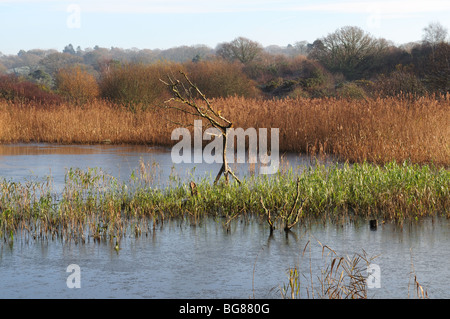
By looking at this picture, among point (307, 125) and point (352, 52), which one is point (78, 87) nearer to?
point (307, 125)

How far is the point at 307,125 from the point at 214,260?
8597mm

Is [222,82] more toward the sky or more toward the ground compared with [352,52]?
more toward the ground

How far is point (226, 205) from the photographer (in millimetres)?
7617

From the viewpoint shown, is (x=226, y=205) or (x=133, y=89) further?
(x=133, y=89)

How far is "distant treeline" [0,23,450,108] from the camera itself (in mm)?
20250

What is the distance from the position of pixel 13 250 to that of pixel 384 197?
173 inches

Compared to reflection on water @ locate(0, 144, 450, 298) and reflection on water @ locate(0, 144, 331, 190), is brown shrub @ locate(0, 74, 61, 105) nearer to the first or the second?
reflection on water @ locate(0, 144, 331, 190)

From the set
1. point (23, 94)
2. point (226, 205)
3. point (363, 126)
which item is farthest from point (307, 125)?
point (23, 94)

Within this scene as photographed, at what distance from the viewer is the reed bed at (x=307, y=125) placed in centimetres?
1148

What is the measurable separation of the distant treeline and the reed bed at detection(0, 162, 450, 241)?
27.8ft

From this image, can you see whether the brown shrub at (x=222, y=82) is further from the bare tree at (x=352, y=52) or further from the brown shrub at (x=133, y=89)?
the bare tree at (x=352, y=52)

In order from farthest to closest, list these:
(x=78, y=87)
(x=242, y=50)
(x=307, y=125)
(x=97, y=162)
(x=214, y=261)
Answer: (x=242, y=50), (x=78, y=87), (x=307, y=125), (x=97, y=162), (x=214, y=261)

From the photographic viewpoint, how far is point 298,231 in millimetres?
6688

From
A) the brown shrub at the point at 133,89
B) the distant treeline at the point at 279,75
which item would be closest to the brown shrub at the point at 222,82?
the distant treeline at the point at 279,75
